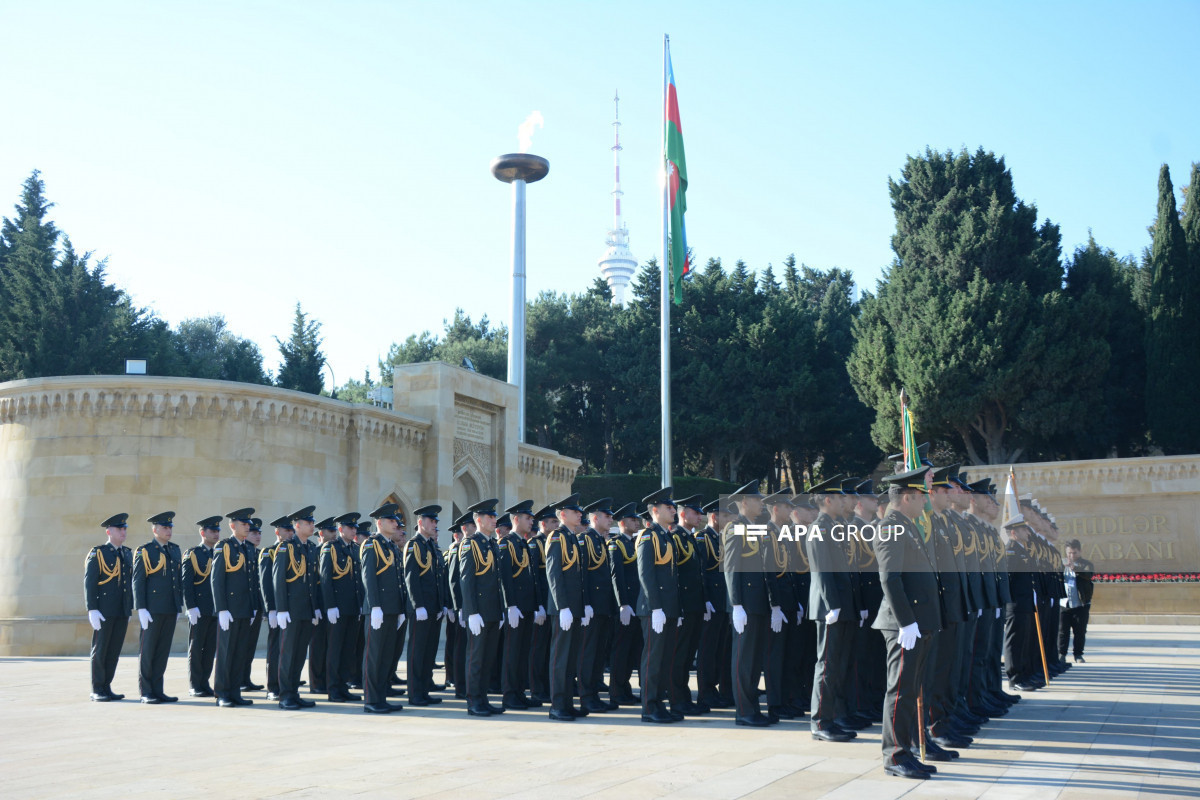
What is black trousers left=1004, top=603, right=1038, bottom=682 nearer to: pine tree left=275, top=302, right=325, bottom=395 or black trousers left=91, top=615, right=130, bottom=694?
black trousers left=91, top=615, right=130, bottom=694

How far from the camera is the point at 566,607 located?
9.74 m

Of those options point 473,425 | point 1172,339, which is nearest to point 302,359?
point 473,425

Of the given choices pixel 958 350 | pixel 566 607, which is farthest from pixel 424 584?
pixel 958 350

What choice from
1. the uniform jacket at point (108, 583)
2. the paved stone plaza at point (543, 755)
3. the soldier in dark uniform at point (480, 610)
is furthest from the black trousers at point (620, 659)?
the uniform jacket at point (108, 583)

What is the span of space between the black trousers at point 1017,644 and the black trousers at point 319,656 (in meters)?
8.14

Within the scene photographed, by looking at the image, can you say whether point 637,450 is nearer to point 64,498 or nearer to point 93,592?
point 64,498

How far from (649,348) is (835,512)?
3743 centimetres

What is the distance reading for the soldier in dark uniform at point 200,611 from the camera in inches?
456

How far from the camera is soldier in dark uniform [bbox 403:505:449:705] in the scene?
34.9ft

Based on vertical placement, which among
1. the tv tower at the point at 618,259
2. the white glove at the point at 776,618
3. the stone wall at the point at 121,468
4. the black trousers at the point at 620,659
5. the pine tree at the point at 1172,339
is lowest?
the black trousers at the point at 620,659

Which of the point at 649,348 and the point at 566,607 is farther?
the point at 649,348

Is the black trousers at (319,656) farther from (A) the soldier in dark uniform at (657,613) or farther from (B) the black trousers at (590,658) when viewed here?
(A) the soldier in dark uniform at (657,613)

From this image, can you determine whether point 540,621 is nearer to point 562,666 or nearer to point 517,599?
point 517,599

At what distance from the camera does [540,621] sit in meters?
11.0
